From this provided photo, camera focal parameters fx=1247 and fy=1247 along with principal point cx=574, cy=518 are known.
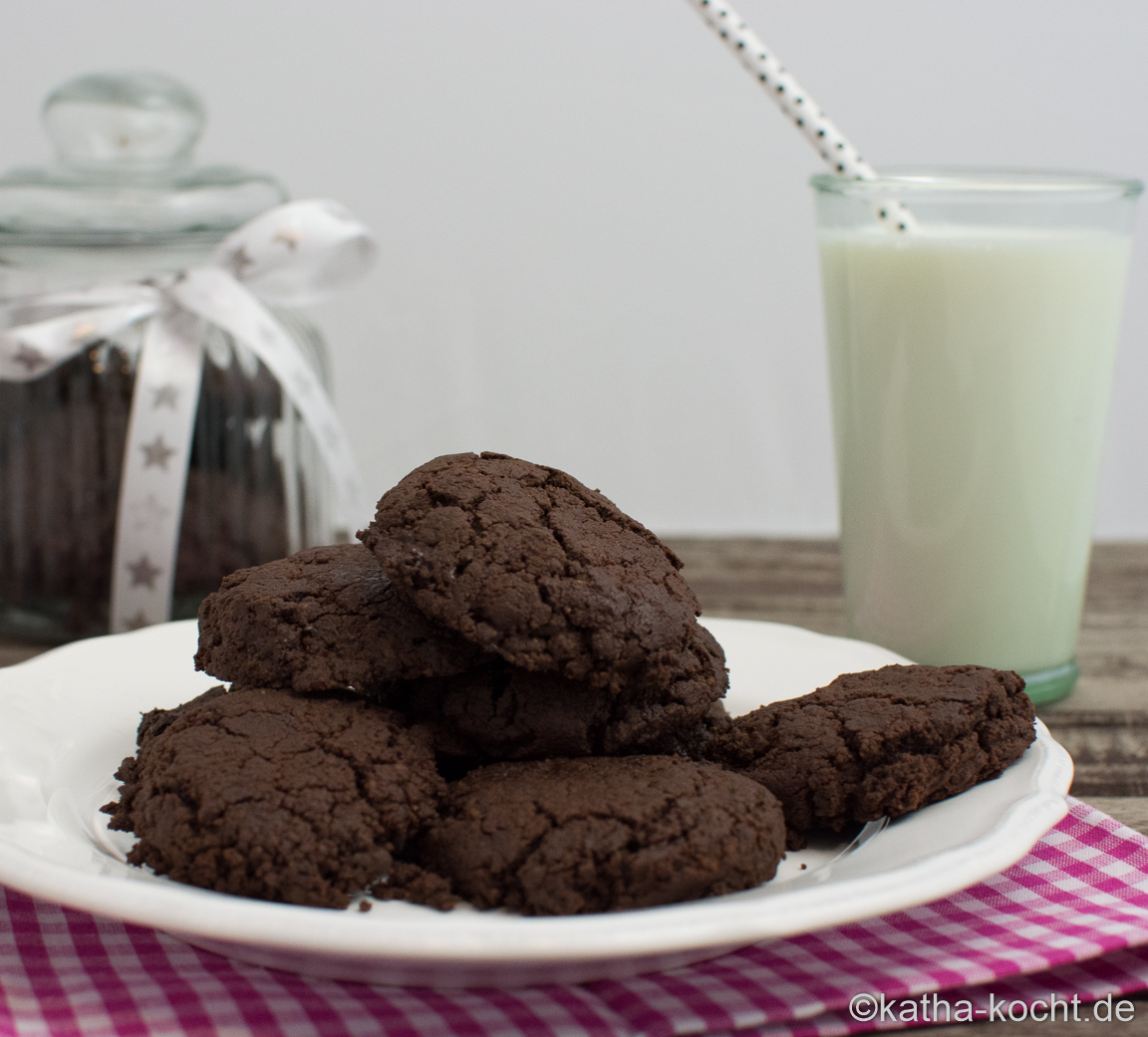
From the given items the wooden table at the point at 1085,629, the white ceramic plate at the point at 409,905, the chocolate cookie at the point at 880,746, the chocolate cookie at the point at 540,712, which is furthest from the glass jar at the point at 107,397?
the chocolate cookie at the point at 880,746

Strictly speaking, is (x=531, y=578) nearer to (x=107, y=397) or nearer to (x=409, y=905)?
(x=409, y=905)

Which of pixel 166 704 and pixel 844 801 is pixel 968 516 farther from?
pixel 166 704

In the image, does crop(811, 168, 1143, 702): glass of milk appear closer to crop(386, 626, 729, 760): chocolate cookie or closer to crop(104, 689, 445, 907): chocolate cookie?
crop(386, 626, 729, 760): chocolate cookie

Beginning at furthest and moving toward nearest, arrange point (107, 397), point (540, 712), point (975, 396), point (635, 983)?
point (107, 397) < point (975, 396) < point (540, 712) < point (635, 983)

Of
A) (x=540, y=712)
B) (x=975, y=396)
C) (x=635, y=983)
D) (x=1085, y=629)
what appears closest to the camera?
(x=635, y=983)

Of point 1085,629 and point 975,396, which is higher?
point 975,396

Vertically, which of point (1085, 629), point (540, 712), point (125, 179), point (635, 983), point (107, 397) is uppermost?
point (125, 179)

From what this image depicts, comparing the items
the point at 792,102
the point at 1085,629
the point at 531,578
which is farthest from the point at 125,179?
the point at 1085,629
